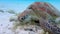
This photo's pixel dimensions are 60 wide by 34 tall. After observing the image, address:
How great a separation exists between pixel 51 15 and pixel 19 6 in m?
0.97

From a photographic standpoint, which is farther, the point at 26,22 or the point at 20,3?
the point at 20,3

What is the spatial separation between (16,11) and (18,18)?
410 millimetres

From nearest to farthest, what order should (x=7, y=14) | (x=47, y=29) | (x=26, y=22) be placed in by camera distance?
(x=47, y=29)
(x=26, y=22)
(x=7, y=14)

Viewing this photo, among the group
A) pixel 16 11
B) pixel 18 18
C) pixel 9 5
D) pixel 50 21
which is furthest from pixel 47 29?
pixel 9 5

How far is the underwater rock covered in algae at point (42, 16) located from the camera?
3025mm

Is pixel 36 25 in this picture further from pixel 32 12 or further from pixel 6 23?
pixel 6 23

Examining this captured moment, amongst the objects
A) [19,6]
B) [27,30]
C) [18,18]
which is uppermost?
[19,6]

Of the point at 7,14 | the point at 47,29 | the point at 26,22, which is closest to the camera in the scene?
the point at 47,29

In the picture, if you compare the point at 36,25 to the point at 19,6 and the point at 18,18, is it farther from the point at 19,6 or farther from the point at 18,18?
the point at 19,6

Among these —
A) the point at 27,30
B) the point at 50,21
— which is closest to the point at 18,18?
the point at 27,30

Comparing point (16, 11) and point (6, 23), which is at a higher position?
point (16, 11)

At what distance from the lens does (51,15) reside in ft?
11.3

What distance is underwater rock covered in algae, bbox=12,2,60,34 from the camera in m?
3.03

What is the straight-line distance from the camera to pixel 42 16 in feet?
10.8
